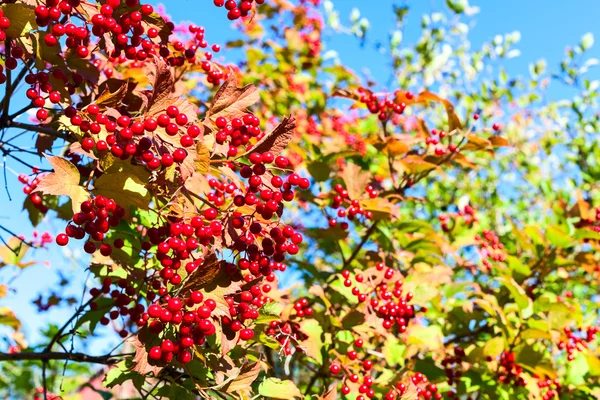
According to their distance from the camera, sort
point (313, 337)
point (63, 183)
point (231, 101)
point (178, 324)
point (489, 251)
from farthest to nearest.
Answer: point (489, 251)
point (313, 337)
point (231, 101)
point (178, 324)
point (63, 183)

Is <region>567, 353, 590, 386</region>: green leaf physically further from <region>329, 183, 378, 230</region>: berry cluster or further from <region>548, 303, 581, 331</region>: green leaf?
<region>329, 183, 378, 230</region>: berry cluster

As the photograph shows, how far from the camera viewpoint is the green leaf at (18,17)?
1.56m

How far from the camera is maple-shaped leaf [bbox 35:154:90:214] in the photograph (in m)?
1.47

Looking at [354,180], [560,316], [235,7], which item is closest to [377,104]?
[354,180]

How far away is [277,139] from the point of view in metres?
1.69

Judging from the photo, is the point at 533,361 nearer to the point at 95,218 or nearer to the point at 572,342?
the point at 572,342

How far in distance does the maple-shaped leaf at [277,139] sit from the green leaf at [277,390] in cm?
83

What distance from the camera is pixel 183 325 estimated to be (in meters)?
1.58

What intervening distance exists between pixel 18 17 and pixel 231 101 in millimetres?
649

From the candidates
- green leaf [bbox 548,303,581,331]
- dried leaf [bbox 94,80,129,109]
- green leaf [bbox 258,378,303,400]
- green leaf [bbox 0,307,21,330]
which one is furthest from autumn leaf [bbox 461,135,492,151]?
green leaf [bbox 0,307,21,330]

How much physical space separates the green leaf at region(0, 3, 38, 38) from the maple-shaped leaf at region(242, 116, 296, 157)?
725mm

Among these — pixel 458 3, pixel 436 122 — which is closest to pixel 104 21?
pixel 458 3

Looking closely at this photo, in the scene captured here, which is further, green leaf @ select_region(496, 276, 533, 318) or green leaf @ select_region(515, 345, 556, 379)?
green leaf @ select_region(496, 276, 533, 318)

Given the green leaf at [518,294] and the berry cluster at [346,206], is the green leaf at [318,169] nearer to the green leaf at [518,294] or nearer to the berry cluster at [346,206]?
the berry cluster at [346,206]
